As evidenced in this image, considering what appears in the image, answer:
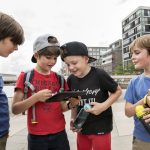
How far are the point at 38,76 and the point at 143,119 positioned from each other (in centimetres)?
97

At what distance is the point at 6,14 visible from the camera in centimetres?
213

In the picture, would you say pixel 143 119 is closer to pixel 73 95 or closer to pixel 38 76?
pixel 73 95

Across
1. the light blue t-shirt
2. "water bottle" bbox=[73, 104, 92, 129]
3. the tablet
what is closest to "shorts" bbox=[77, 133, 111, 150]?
"water bottle" bbox=[73, 104, 92, 129]

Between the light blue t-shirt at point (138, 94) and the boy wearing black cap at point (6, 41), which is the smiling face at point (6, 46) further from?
the light blue t-shirt at point (138, 94)

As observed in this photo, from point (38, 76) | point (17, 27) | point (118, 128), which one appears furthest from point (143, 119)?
point (118, 128)

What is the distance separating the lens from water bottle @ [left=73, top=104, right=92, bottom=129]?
2.33m

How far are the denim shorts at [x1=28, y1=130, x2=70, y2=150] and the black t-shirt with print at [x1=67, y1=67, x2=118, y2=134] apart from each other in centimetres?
21

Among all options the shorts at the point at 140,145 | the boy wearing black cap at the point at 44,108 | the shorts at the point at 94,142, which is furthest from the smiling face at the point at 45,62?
the shorts at the point at 140,145

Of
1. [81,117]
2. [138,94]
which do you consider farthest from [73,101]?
[138,94]

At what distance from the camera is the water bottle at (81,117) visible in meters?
2.33

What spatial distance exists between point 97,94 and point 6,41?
0.92 meters

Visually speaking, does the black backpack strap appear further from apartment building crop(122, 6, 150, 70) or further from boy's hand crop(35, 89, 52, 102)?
apartment building crop(122, 6, 150, 70)

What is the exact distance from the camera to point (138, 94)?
232 centimetres

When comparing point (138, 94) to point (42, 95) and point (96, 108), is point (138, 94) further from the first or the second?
point (42, 95)
